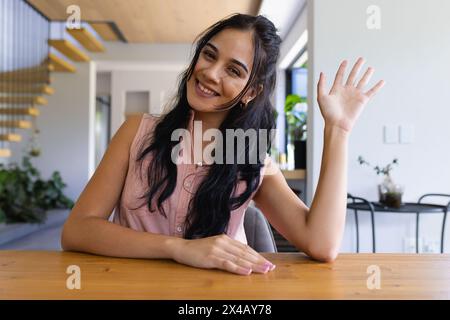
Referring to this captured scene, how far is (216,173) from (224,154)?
2.6 inches

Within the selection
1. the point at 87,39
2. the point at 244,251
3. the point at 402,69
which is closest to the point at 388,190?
the point at 402,69

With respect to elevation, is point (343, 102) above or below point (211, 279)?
above

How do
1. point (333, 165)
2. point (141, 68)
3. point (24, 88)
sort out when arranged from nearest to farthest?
1. point (333, 165)
2. point (24, 88)
3. point (141, 68)

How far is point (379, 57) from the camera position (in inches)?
107

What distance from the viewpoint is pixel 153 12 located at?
16.7 feet

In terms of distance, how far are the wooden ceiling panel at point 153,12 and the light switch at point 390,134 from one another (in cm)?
259

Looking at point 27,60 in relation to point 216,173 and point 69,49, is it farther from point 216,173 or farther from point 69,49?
point 216,173

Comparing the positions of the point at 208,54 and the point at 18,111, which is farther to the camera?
→ the point at 18,111

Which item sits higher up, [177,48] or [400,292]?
[177,48]

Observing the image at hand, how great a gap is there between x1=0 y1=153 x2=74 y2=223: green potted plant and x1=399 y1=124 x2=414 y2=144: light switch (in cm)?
402

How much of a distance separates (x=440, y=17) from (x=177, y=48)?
4572mm

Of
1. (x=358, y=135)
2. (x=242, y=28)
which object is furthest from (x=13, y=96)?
(x=242, y=28)

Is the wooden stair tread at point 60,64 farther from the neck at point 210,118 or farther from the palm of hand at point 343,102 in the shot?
the palm of hand at point 343,102
